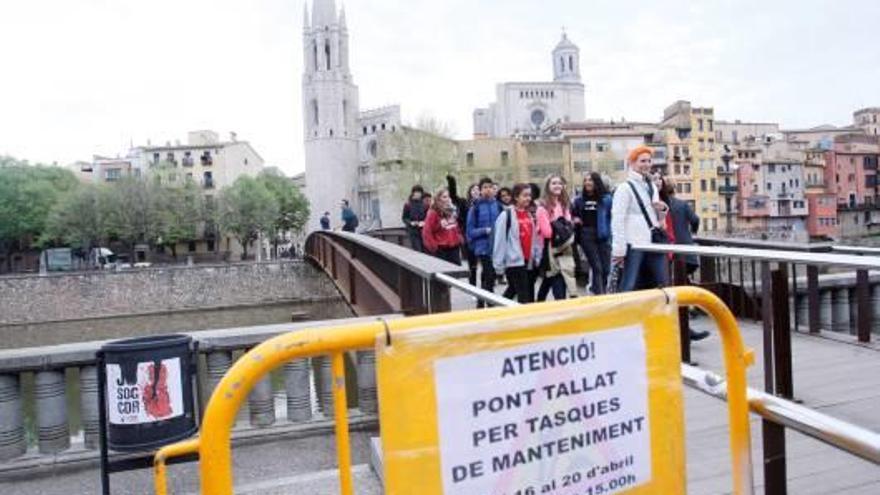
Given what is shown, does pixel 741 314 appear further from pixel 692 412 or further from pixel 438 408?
pixel 438 408

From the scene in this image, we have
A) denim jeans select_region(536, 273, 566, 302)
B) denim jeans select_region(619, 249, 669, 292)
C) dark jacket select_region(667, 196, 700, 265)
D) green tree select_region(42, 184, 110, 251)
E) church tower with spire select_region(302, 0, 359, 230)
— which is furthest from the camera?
church tower with spire select_region(302, 0, 359, 230)

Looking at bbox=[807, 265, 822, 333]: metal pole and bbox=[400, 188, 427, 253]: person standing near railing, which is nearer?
bbox=[807, 265, 822, 333]: metal pole

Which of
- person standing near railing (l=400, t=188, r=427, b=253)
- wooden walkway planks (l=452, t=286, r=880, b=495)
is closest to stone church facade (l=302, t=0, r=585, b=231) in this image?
person standing near railing (l=400, t=188, r=427, b=253)

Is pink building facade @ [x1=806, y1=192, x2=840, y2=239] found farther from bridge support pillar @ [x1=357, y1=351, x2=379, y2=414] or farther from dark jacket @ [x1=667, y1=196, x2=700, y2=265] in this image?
bridge support pillar @ [x1=357, y1=351, x2=379, y2=414]

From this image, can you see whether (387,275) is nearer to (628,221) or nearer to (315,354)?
(628,221)

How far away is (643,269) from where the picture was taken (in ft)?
24.8

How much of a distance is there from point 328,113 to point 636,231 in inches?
4649

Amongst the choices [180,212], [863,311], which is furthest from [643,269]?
[180,212]

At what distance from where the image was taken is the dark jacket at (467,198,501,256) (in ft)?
37.4

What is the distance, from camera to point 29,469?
6.74 m

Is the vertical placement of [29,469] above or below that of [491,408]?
below

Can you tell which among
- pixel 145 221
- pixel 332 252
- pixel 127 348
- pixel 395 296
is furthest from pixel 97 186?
pixel 127 348

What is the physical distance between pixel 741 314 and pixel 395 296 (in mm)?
4833

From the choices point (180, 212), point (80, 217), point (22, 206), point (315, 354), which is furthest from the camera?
point (180, 212)
